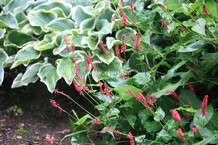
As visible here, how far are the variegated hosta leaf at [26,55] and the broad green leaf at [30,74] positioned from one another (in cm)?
5

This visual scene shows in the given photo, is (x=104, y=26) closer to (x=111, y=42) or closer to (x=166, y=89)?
(x=111, y=42)

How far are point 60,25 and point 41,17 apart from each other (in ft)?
0.56

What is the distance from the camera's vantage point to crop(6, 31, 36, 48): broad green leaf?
9.60ft

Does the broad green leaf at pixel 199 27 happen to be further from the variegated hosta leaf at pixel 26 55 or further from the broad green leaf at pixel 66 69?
the variegated hosta leaf at pixel 26 55

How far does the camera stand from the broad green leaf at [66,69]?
2.54m

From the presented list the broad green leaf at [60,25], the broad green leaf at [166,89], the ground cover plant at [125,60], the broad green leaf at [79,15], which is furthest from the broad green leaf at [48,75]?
the broad green leaf at [166,89]

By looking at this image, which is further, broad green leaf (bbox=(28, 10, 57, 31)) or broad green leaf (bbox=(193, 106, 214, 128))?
broad green leaf (bbox=(28, 10, 57, 31))

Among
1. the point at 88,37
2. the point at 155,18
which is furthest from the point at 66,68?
the point at 155,18

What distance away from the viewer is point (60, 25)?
288 centimetres

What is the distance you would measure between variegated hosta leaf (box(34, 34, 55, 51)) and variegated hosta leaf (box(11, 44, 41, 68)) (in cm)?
6

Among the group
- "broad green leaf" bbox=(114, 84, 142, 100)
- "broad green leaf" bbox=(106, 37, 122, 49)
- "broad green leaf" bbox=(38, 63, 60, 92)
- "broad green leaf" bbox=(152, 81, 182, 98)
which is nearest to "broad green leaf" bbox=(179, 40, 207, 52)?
"broad green leaf" bbox=(152, 81, 182, 98)

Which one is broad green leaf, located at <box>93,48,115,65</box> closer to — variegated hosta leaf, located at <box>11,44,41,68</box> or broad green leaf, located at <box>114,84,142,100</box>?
variegated hosta leaf, located at <box>11,44,41,68</box>

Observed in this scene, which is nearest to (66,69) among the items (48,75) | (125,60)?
(48,75)

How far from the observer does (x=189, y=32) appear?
2061mm
